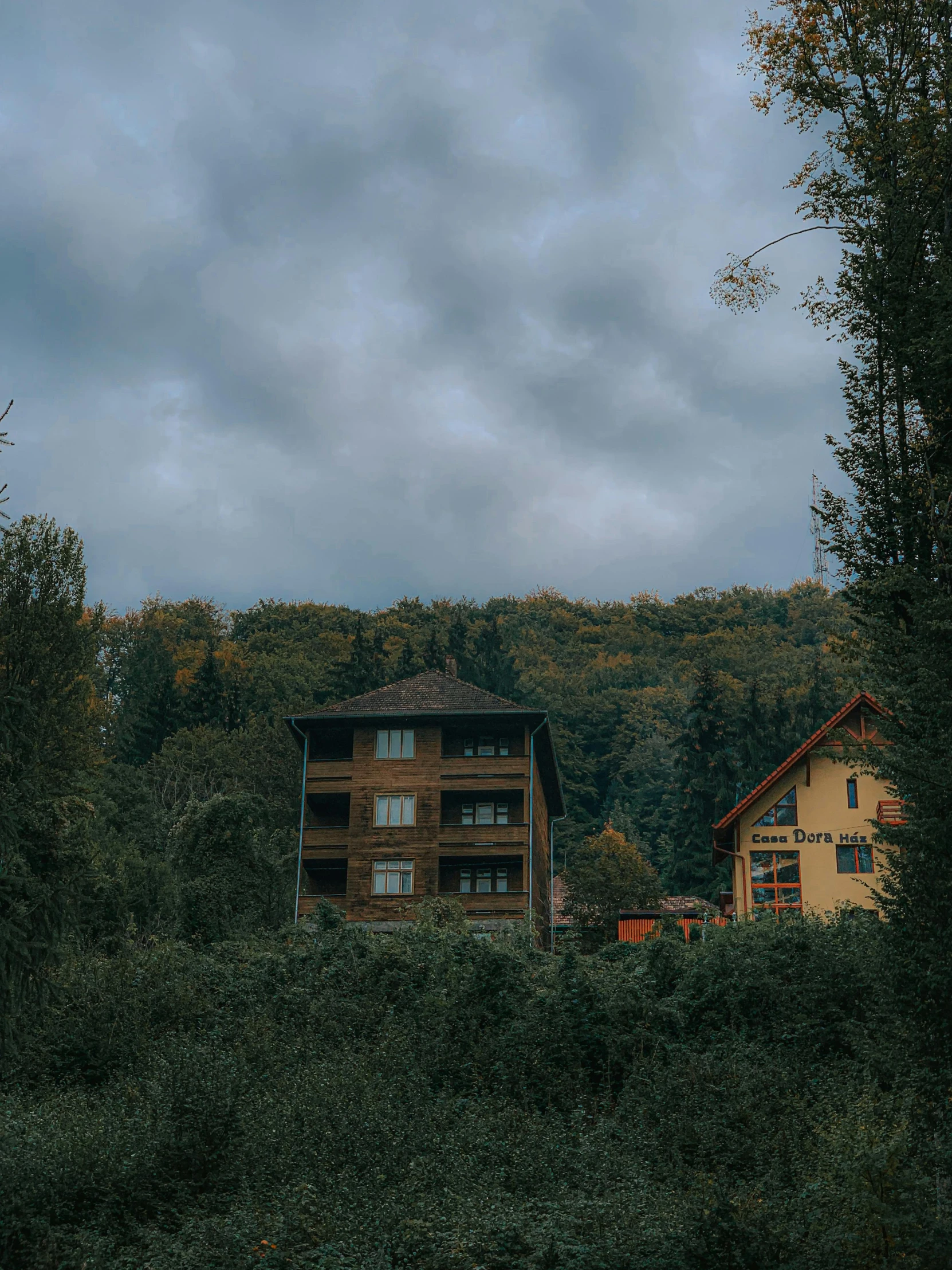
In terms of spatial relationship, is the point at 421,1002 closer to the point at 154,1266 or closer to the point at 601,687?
the point at 154,1266

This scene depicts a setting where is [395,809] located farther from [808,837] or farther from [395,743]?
[808,837]

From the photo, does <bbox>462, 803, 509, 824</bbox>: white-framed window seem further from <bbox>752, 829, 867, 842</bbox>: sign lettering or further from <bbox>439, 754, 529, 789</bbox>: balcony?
<bbox>752, 829, 867, 842</bbox>: sign lettering

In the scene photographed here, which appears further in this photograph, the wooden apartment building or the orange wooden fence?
the wooden apartment building

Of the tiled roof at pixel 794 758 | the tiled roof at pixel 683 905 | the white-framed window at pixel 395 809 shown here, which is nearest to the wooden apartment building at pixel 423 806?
the white-framed window at pixel 395 809

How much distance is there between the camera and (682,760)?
191 ft

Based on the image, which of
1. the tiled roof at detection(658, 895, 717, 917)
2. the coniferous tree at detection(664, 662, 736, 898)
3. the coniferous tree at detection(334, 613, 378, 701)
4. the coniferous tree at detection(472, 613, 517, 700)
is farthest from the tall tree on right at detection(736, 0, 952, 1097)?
the coniferous tree at detection(472, 613, 517, 700)

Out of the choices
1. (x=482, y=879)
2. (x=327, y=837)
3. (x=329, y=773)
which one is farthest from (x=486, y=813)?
(x=329, y=773)

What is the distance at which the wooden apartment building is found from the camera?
39.8 m

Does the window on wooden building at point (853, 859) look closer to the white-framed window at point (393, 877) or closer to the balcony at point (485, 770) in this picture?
the balcony at point (485, 770)

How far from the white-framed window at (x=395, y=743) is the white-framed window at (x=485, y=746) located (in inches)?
81.9

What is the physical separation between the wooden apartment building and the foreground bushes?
1230 centimetres

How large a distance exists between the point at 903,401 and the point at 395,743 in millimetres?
29844

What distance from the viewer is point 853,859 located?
34531mm

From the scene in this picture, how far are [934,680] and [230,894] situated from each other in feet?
90.9
